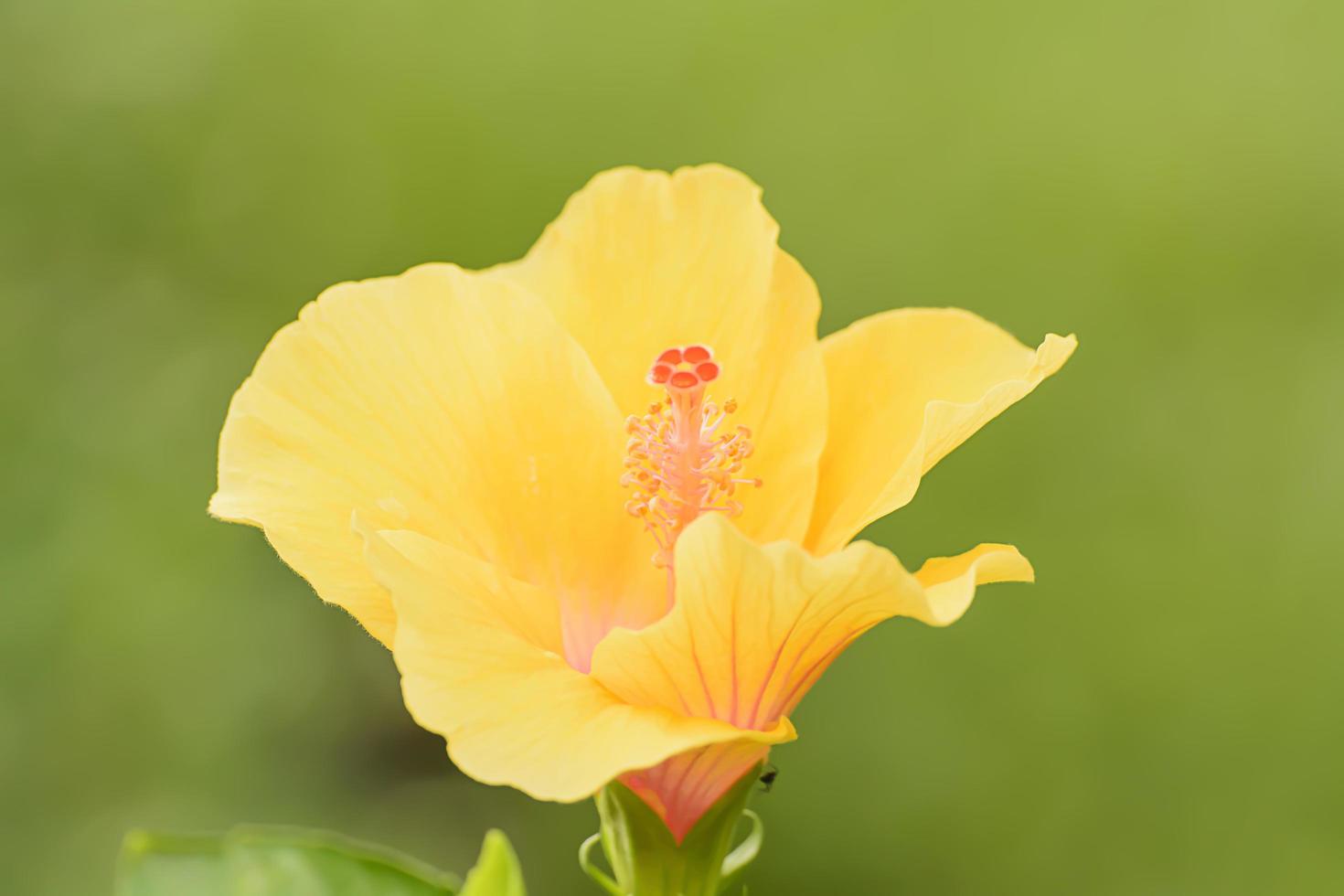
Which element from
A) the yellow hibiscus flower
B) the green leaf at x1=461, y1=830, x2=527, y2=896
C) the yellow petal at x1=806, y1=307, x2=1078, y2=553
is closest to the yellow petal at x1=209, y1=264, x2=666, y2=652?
the yellow hibiscus flower

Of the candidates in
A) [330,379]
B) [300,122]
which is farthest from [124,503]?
[330,379]

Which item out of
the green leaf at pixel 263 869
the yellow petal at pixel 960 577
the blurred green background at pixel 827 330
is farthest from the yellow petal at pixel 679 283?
the blurred green background at pixel 827 330

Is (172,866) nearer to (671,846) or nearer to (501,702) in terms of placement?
(501,702)

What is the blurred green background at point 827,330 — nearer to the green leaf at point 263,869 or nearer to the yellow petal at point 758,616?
the yellow petal at point 758,616

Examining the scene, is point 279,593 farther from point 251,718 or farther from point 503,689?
point 503,689

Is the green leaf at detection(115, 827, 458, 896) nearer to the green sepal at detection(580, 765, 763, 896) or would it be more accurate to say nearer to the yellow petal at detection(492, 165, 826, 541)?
the green sepal at detection(580, 765, 763, 896)
